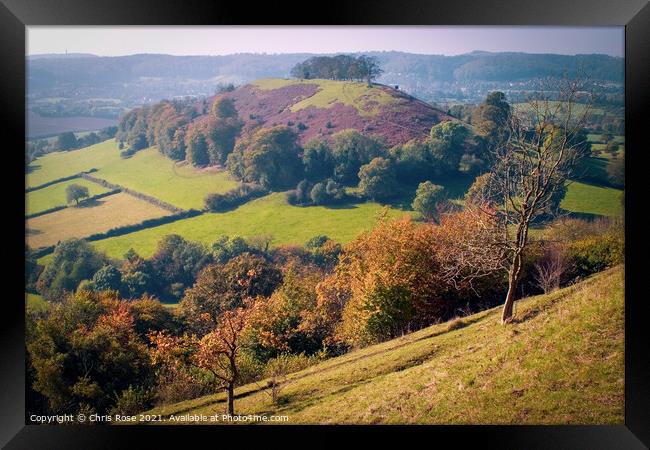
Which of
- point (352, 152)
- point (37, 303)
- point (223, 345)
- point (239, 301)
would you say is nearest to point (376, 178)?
point (352, 152)

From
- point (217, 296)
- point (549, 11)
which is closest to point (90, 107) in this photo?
point (217, 296)

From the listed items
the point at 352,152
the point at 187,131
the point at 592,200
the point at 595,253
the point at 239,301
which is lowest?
the point at 239,301

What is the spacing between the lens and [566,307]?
1042 centimetres

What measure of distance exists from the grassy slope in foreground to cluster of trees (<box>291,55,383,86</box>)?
25.4ft

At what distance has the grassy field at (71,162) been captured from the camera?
44.0 feet

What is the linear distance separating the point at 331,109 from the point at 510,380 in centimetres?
1063

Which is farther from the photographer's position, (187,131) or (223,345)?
(187,131)

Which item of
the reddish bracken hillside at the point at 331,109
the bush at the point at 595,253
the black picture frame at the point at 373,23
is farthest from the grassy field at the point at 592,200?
the reddish bracken hillside at the point at 331,109

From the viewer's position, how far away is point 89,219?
1542 centimetres

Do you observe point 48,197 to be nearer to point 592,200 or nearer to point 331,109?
point 331,109

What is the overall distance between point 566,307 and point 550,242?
11.5 feet

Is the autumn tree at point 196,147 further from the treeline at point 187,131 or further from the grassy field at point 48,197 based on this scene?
the grassy field at point 48,197

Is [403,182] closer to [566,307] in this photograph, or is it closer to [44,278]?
[566,307]

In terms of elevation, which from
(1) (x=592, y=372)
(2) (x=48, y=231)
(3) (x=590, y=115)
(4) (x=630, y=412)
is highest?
(3) (x=590, y=115)
